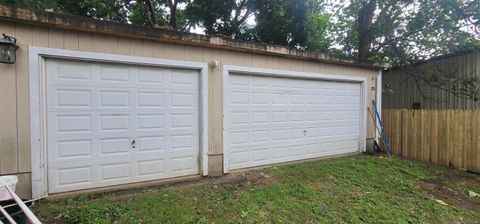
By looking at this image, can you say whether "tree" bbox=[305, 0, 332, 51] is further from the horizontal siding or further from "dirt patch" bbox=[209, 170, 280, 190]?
"dirt patch" bbox=[209, 170, 280, 190]

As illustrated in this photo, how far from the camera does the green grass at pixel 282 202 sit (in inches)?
143

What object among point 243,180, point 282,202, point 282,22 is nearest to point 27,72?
point 243,180

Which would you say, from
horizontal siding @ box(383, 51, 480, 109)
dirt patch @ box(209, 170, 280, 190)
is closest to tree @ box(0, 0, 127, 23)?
dirt patch @ box(209, 170, 280, 190)

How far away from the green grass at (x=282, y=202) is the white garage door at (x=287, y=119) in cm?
68

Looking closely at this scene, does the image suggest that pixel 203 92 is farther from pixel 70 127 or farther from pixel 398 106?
pixel 398 106

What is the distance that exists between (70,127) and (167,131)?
153 centimetres

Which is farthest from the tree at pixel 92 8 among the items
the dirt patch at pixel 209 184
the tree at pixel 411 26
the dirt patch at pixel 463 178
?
the dirt patch at pixel 463 178

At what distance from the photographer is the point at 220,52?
17.7 ft

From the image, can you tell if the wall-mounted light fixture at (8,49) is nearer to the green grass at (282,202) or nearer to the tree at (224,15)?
the green grass at (282,202)

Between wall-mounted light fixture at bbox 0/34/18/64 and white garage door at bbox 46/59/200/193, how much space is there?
1.37 feet

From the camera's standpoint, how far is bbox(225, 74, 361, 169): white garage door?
5715 millimetres

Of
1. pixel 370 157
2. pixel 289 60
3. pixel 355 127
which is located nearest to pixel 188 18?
pixel 289 60

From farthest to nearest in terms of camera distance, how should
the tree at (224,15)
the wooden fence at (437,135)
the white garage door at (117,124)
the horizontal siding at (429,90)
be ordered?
the tree at (224,15), the horizontal siding at (429,90), the wooden fence at (437,135), the white garage door at (117,124)

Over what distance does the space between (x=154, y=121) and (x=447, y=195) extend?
5.64 metres
